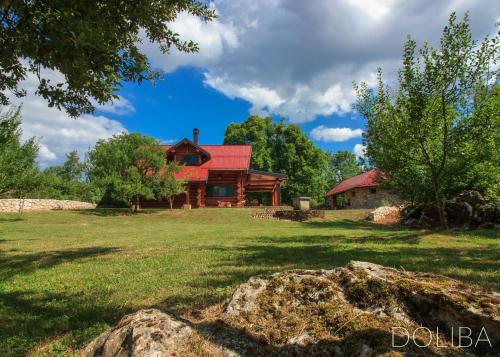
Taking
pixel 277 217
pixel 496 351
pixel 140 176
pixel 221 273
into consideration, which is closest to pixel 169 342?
pixel 496 351

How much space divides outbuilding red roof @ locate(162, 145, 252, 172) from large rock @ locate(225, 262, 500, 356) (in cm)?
3088

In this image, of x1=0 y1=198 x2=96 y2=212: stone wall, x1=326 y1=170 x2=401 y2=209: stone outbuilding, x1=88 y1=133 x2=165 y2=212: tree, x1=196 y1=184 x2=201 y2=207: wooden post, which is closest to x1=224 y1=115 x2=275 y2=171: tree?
x1=326 y1=170 x2=401 y2=209: stone outbuilding

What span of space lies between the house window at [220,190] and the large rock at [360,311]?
1284 inches

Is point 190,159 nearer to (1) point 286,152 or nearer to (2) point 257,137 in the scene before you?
(2) point 257,137

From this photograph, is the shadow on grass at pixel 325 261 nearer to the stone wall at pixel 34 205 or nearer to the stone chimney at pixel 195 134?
the stone wall at pixel 34 205

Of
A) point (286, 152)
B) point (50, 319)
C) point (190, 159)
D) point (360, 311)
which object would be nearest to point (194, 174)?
point (190, 159)

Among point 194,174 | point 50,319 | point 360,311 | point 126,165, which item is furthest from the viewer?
point 194,174

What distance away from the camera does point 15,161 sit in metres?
16.6

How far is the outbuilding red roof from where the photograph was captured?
35781 mm

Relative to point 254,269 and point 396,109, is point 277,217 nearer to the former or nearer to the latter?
point 396,109

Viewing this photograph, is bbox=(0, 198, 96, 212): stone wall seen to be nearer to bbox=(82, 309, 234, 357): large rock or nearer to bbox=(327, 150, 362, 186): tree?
bbox=(82, 309, 234, 357): large rock

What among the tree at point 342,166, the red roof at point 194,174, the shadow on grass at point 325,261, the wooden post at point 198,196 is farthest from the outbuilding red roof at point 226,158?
the tree at point 342,166

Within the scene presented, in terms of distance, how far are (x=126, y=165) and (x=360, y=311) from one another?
28.3m

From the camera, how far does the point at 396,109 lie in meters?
14.2
